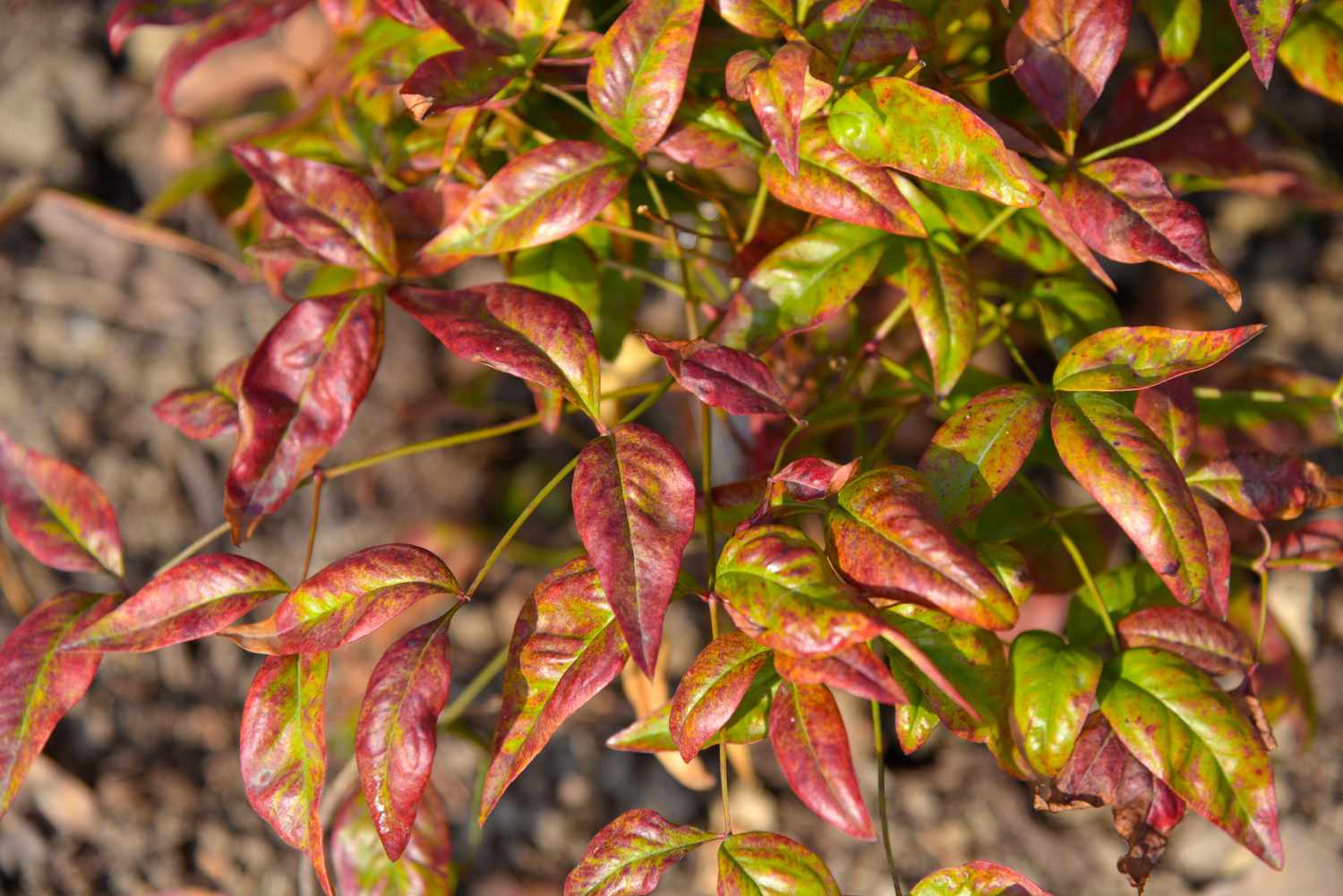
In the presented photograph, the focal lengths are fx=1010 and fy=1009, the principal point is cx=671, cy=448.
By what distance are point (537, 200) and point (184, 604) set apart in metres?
0.37

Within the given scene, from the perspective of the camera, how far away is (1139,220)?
67 centimetres

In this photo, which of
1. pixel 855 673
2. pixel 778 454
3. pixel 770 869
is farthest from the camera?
pixel 778 454

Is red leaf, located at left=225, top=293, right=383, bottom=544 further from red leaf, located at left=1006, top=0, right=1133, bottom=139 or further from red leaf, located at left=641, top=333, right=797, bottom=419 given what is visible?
red leaf, located at left=1006, top=0, right=1133, bottom=139

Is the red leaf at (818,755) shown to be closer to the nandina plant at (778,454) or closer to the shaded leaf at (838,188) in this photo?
the nandina plant at (778,454)

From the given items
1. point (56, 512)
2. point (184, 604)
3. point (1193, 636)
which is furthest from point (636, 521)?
point (56, 512)

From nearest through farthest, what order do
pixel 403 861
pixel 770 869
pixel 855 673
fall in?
pixel 855 673 < pixel 770 869 < pixel 403 861

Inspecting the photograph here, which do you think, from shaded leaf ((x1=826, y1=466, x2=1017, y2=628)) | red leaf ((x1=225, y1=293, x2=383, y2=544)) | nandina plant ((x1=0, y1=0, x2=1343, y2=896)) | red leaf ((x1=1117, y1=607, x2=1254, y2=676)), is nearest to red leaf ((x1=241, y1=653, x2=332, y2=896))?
nandina plant ((x1=0, y1=0, x2=1343, y2=896))

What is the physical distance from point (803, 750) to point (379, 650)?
3.29ft

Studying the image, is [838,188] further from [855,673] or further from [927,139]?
[855,673]

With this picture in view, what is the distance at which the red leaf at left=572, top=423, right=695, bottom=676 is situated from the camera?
555mm

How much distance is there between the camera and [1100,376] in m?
0.65

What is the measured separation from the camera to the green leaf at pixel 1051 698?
2.20 feet

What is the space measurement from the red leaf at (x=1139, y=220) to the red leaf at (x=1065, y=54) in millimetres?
49

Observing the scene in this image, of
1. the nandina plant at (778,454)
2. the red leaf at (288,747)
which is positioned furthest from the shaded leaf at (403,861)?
the red leaf at (288,747)
